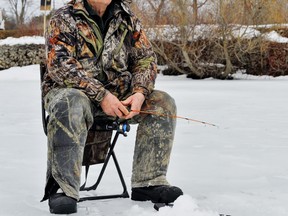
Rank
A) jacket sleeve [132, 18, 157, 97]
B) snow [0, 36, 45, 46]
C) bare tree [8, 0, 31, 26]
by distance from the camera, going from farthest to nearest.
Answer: bare tree [8, 0, 31, 26] → snow [0, 36, 45, 46] → jacket sleeve [132, 18, 157, 97]

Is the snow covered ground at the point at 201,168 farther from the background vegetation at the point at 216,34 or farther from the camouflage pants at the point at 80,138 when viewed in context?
the background vegetation at the point at 216,34

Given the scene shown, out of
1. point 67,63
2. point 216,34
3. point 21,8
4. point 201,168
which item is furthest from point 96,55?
point 21,8

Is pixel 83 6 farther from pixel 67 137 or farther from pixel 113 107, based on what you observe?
pixel 67 137

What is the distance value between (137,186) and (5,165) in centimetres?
123

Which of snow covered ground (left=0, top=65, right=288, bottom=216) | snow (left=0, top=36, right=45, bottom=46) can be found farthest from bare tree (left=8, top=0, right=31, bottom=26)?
snow covered ground (left=0, top=65, right=288, bottom=216)

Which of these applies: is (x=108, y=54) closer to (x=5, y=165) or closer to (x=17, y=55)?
(x=5, y=165)

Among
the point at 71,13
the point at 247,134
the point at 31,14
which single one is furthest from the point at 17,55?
the point at 31,14

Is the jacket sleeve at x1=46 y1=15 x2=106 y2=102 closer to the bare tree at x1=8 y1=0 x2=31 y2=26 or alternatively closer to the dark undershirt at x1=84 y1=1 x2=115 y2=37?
the dark undershirt at x1=84 y1=1 x2=115 y2=37

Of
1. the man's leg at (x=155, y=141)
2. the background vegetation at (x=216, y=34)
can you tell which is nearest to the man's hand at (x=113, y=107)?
the man's leg at (x=155, y=141)

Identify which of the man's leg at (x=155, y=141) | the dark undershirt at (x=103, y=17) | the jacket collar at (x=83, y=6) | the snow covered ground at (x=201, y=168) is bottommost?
the snow covered ground at (x=201, y=168)

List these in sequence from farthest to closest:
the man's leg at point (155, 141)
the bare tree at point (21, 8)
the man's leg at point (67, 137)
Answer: the bare tree at point (21, 8) < the man's leg at point (155, 141) < the man's leg at point (67, 137)

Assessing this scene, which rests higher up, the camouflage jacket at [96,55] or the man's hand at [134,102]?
the camouflage jacket at [96,55]

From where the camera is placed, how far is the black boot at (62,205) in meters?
2.15

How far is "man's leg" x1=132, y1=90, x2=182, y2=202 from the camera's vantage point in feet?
7.80
